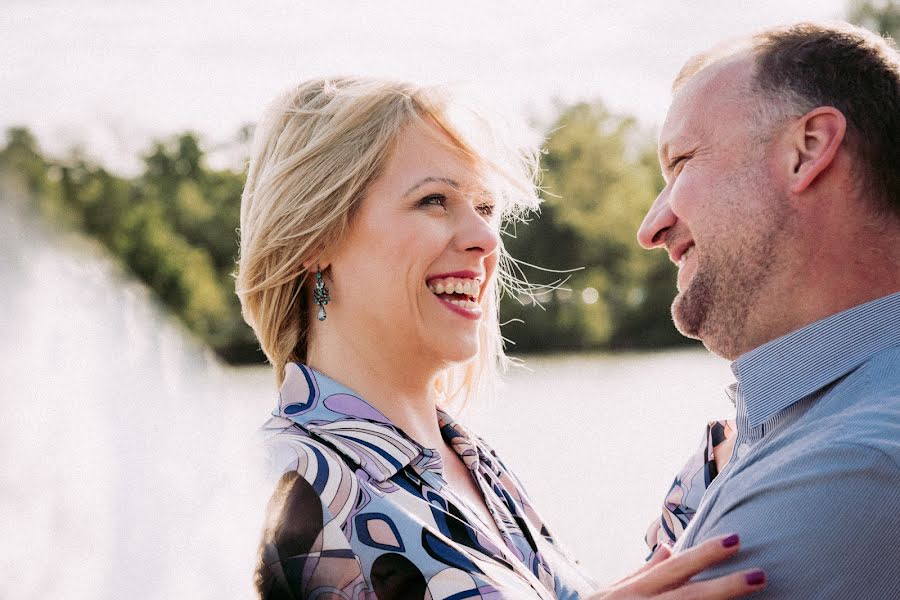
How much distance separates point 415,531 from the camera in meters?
2.04

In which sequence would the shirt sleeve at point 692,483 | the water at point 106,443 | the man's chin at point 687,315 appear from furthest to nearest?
the shirt sleeve at point 692,483 < the man's chin at point 687,315 < the water at point 106,443

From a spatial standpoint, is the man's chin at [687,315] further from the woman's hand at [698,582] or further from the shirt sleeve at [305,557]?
the shirt sleeve at [305,557]

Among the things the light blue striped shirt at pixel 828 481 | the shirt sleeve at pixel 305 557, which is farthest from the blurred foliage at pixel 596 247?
the light blue striped shirt at pixel 828 481

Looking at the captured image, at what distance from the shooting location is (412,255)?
2.57m

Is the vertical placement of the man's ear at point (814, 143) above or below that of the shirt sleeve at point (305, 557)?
above

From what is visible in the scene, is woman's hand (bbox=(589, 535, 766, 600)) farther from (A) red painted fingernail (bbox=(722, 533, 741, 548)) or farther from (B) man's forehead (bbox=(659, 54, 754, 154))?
(B) man's forehead (bbox=(659, 54, 754, 154))

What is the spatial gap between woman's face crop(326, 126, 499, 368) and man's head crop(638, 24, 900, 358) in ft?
2.35

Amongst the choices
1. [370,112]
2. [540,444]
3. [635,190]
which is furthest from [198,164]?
[370,112]

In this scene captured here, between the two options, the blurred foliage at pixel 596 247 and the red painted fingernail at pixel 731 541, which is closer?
the red painted fingernail at pixel 731 541

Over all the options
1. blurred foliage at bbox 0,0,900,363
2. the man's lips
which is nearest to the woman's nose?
the man's lips

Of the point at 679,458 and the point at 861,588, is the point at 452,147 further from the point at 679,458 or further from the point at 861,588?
the point at 679,458

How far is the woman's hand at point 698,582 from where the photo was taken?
1474mm

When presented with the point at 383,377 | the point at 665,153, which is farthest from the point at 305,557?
the point at 665,153

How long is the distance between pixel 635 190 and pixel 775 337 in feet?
147
